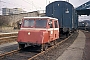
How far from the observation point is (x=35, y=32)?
10617mm

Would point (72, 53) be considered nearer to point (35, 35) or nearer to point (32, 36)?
point (35, 35)

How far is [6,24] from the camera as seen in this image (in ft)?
163

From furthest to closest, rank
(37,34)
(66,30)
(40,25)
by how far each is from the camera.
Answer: (66,30) → (40,25) → (37,34)

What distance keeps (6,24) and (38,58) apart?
139 ft

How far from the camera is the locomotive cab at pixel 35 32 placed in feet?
34.4

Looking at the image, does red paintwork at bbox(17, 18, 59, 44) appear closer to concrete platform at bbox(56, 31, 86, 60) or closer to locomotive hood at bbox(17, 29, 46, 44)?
locomotive hood at bbox(17, 29, 46, 44)

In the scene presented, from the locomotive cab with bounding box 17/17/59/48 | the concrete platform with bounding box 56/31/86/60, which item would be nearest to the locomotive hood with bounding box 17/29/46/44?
the locomotive cab with bounding box 17/17/59/48

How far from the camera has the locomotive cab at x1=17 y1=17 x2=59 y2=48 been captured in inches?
413

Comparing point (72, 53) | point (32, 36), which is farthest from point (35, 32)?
point (72, 53)

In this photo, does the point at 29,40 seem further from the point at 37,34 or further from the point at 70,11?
the point at 70,11

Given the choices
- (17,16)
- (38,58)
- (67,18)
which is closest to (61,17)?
(67,18)

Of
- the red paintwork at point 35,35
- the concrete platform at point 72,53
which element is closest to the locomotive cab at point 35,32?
the red paintwork at point 35,35

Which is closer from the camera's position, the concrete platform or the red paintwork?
the concrete platform

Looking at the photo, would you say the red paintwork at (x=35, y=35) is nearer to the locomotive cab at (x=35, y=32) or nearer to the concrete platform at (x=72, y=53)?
the locomotive cab at (x=35, y=32)
